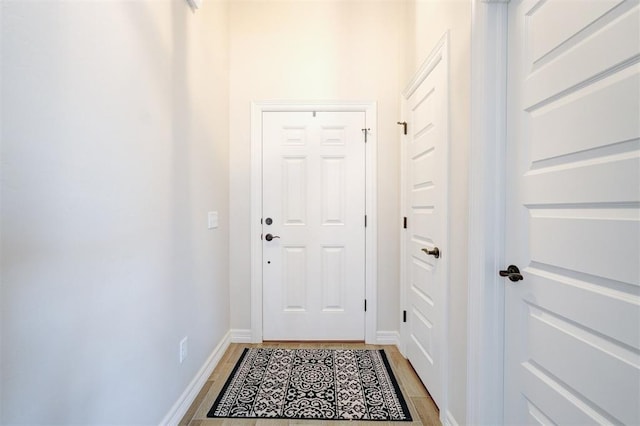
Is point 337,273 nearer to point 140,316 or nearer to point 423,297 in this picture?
point 423,297

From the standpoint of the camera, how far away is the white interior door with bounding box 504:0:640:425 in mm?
730

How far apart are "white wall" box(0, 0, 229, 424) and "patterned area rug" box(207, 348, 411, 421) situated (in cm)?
37

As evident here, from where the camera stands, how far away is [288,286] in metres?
2.56

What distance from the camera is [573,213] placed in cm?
88

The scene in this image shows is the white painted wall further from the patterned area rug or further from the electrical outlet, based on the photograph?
Answer: the electrical outlet

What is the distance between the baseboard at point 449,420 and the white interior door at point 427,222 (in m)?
0.07

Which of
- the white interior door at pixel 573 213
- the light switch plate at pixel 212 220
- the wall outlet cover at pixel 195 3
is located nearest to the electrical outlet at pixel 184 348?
the light switch plate at pixel 212 220

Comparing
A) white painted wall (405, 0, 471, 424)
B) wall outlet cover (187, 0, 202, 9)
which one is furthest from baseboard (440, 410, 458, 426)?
wall outlet cover (187, 0, 202, 9)

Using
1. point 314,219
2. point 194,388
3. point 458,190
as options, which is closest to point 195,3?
point 314,219

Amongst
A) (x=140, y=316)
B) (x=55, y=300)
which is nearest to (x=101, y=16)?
(x=55, y=300)

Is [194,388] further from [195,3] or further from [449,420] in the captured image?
[195,3]

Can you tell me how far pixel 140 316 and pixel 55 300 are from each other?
0.46 m

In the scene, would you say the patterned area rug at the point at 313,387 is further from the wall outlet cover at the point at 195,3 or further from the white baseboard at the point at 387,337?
the wall outlet cover at the point at 195,3

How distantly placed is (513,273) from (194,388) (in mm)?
1859
